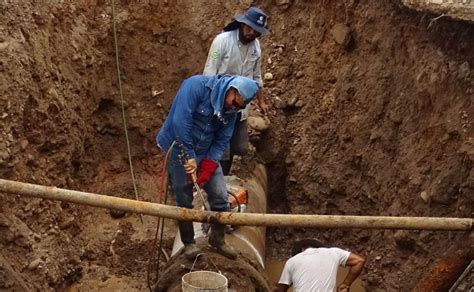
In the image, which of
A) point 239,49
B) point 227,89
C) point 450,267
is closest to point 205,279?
point 227,89

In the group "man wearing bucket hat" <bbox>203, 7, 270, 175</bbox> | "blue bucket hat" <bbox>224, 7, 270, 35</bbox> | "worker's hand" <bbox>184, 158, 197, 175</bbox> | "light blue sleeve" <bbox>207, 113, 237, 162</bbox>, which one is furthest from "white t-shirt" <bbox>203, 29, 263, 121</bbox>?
"worker's hand" <bbox>184, 158, 197, 175</bbox>

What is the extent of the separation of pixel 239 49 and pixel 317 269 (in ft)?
8.08

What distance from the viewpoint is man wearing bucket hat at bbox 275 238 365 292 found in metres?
6.05

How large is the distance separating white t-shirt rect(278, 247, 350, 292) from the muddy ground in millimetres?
1127

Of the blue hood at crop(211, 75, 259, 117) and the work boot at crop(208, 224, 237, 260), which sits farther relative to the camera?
the work boot at crop(208, 224, 237, 260)

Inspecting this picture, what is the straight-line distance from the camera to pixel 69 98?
27.7 ft

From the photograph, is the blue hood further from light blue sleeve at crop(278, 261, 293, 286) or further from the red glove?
light blue sleeve at crop(278, 261, 293, 286)

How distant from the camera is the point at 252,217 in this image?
568 cm

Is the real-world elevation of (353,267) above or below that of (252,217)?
below

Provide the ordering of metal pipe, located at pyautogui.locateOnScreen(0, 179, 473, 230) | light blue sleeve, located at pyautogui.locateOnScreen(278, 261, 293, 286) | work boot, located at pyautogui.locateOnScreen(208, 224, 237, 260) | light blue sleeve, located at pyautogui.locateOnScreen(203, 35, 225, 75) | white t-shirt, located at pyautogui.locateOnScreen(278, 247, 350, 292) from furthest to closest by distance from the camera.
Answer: light blue sleeve, located at pyautogui.locateOnScreen(203, 35, 225, 75) → work boot, located at pyautogui.locateOnScreen(208, 224, 237, 260) → light blue sleeve, located at pyautogui.locateOnScreen(278, 261, 293, 286) → white t-shirt, located at pyautogui.locateOnScreen(278, 247, 350, 292) → metal pipe, located at pyautogui.locateOnScreen(0, 179, 473, 230)

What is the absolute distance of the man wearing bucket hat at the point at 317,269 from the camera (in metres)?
6.05

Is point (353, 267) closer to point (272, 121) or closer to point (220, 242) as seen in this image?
point (220, 242)

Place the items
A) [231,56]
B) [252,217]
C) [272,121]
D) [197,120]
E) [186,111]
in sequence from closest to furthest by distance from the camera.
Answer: [252,217], [186,111], [197,120], [231,56], [272,121]

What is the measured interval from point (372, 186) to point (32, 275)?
3.77 m
